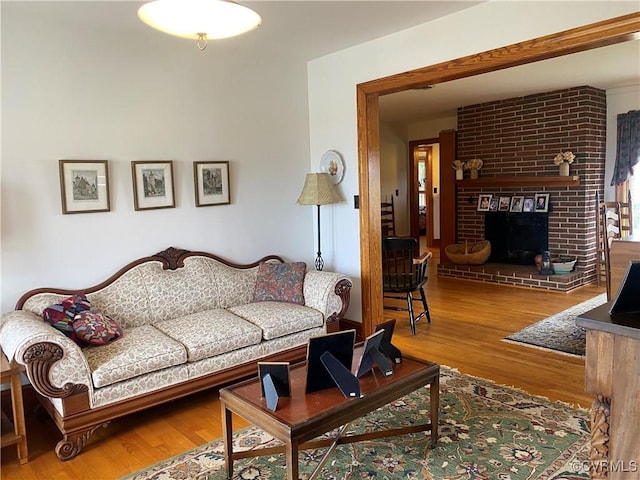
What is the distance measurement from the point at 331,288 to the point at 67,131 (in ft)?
6.83

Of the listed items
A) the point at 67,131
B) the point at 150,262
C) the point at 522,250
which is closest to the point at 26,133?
the point at 67,131

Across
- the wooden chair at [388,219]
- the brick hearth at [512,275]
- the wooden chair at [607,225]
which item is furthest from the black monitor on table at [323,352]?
the wooden chair at [388,219]

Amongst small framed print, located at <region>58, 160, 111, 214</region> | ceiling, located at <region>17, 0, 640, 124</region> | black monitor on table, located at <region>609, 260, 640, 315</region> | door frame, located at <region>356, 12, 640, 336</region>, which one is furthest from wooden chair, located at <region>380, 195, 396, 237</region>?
black monitor on table, located at <region>609, 260, 640, 315</region>

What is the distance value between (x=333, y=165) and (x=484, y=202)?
11.4ft

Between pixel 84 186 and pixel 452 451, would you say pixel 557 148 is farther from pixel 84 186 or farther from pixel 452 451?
pixel 84 186

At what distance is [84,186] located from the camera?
3232 millimetres

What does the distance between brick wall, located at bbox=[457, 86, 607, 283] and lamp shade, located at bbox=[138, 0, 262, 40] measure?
5228mm

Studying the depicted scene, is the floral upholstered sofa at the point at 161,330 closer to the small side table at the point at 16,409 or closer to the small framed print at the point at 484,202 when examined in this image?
the small side table at the point at 16,409

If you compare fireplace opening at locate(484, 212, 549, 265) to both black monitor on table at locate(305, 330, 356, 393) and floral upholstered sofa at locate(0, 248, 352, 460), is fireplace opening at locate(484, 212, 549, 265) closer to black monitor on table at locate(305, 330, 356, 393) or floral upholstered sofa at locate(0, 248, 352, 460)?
floral upholstered sofa at locate(0, 248, 352, 460)

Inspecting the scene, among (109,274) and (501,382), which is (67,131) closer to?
(109,274)

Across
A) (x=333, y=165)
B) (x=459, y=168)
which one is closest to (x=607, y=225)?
(x=333, y=165)

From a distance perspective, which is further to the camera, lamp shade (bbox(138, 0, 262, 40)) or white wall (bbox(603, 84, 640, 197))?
white wall (bbox(603, 84, 640, 197))

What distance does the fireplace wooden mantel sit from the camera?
602cm

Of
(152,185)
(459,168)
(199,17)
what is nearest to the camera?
(199,17)
